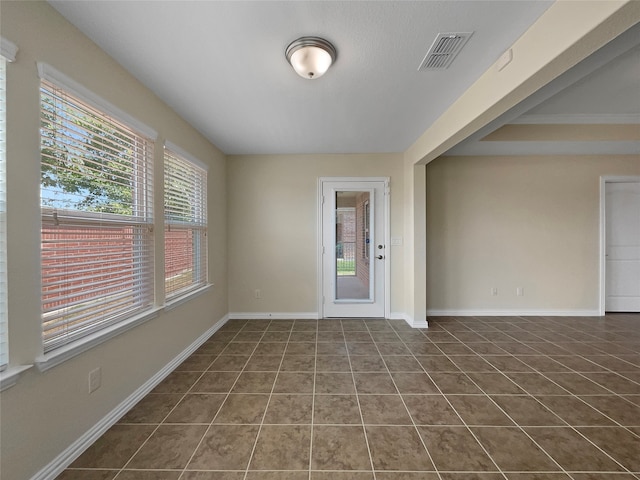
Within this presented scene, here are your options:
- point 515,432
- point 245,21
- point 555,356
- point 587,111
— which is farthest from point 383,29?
point 555,356

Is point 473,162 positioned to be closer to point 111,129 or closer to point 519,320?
point 519,320

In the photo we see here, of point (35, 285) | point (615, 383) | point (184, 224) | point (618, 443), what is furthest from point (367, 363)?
point (35, 285)

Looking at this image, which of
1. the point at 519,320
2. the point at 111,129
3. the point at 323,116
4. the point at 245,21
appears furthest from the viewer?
the point at 519,320

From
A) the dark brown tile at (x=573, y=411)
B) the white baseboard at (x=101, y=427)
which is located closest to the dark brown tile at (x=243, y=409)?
the white baseboard at (x=101, y=427)

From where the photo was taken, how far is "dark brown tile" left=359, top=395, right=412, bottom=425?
1.77 meters

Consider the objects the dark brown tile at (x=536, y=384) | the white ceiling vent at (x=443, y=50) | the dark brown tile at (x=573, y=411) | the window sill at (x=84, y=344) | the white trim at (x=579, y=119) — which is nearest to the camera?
the window sill at (x=84, y=344)

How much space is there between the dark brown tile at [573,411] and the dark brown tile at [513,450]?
18.0 inches

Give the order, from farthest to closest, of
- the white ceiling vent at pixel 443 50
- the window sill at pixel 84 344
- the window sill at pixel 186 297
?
the window sill at pixel 186 297 < the white ceiling vent at pixel 443 50 < the window sill at pixel 84 344

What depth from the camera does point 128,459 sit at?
1.47 metres

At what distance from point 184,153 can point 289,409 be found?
8.56 feet

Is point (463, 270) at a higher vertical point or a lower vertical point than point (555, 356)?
higher

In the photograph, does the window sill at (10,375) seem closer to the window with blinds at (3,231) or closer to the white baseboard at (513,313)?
the window with blinds at (3,231)

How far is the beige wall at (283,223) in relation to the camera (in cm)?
389

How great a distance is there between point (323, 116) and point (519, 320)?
4.04 metres
